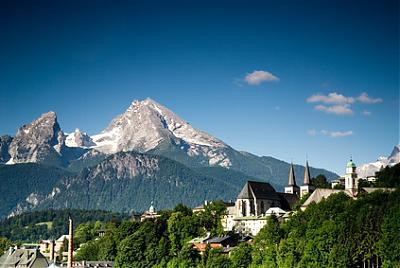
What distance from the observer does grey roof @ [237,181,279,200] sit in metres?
153

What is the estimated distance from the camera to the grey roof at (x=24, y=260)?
122375 millimetres

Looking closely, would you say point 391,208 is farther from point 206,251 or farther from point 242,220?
point 242,220

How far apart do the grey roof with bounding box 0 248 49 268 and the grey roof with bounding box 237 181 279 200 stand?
147 ft

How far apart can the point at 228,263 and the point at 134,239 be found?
2027 centimetres

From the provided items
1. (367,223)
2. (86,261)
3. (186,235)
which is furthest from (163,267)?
(367,223)

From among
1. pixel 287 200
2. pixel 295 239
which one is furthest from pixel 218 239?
pixel 287 200

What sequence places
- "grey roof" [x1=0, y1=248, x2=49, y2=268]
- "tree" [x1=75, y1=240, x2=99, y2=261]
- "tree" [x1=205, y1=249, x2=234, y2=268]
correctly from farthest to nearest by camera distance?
"tree" [x1=75, y1=240, x2=99, y2=261], "grey roof" [x1=0, y1=248, x2=49, y2=268], "tree" [x1=205, y1=249, x2=234, y2=268]

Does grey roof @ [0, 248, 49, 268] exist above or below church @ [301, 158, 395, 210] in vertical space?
below

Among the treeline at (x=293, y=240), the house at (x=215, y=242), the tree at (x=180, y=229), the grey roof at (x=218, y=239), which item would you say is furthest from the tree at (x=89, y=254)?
the grey roof at (x=218, y=239)

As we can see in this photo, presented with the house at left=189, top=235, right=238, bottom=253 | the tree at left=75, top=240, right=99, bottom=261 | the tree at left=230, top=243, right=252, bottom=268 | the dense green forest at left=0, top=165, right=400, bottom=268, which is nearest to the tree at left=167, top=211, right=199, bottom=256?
the dense green forest at left=0, top=165, right=400, bottom=268

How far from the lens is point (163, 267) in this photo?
109875 millimetres

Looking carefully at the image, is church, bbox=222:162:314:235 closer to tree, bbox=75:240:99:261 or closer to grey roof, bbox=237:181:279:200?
grey roof, bbox=237:181:279:200

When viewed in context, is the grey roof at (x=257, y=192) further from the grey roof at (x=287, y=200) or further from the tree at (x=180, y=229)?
the tree at (x=180, y=229)

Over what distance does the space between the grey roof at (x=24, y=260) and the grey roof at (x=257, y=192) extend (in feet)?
147
